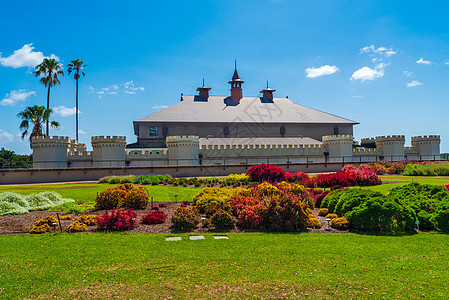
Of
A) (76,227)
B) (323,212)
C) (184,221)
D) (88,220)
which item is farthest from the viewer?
(323,212)

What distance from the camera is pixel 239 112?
52.7m

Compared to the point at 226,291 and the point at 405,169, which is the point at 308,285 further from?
the point at 405,169

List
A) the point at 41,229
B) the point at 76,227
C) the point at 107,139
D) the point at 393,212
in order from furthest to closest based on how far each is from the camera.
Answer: the point at 107,139
the point at 76,227
the point at 41,229
the point at 393,212

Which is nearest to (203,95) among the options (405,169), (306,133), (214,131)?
(214,131)

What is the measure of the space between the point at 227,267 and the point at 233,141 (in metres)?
39.2

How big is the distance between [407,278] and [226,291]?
324 cm

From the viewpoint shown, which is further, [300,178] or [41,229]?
[300,178]

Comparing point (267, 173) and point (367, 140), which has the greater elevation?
point (367, 140)

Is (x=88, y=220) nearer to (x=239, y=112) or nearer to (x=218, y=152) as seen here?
(x=218, y=152)

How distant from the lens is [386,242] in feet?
26.5

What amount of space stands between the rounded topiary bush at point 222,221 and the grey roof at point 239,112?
38.3 metres

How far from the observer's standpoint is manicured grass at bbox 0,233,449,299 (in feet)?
17.5

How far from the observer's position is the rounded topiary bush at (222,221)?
963 cm

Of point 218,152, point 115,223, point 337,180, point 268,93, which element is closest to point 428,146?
point 268,93
